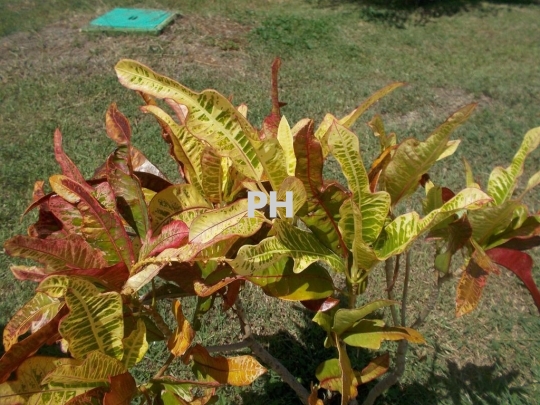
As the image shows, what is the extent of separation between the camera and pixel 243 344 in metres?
1.17

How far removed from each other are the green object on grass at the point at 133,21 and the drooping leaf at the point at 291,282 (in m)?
4.43

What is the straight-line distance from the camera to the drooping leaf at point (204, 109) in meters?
0.69

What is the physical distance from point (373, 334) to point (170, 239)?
37 centimetres

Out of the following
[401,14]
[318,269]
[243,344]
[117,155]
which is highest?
[117,155]

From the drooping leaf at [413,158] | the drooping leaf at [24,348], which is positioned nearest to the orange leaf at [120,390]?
the drooping leaf at [24,348]

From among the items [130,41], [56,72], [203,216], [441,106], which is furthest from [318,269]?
[130,41]

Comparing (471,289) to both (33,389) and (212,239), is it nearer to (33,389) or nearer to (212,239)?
(212,239)

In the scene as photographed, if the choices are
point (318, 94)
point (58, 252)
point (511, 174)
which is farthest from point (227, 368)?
point (318, 94)

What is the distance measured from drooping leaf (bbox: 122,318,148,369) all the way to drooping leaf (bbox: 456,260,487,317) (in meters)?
0.49

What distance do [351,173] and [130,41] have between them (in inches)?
173

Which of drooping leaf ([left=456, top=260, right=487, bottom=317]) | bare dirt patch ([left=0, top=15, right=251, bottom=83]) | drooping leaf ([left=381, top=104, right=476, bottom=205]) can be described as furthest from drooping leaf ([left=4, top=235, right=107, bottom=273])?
bare dirt patch ([left=0, top=15, right=251, bottom=83])

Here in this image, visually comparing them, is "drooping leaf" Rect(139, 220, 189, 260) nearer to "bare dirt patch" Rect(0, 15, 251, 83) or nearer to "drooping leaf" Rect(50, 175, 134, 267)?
"drooping leaf" Rect(50, 175, 134, 267)

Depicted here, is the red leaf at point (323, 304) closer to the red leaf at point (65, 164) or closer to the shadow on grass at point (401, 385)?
the red leaf at point (65, 164)

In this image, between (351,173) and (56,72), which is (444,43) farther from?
(351,173)
